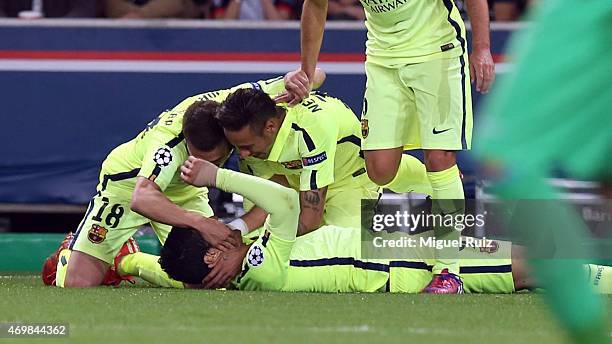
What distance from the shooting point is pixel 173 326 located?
5391 mm

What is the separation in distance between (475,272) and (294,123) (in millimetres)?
1298

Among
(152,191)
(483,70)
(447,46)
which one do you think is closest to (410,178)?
(447,46)

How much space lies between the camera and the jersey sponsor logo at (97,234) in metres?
7.83

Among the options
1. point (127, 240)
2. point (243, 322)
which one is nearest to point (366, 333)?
point (243, 322)

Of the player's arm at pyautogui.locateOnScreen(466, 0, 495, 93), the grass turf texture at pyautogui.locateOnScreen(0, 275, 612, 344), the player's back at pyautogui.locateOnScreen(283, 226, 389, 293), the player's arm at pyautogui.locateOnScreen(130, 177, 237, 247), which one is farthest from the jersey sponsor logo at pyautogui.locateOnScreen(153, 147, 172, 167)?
the player's arm at pyautogui.locateOnScreen(466, 0, 495, 93)

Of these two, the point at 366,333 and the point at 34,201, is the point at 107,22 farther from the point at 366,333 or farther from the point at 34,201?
the point at 366,333

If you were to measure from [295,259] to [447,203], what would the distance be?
2.85ft

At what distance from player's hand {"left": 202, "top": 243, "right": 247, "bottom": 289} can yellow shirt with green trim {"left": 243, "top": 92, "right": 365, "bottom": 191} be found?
0.55 metres

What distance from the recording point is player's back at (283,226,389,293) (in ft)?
23.3

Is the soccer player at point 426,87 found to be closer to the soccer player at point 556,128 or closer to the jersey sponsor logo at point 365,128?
the jersey sponsor logo at point 365,128

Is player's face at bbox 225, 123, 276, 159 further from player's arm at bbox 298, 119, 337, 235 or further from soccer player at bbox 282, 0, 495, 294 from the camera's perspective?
soccer player at bbox 282, 0, 495, 294

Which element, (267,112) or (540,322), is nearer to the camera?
(540,322)

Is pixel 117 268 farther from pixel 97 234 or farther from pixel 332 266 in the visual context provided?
pixel 332 266

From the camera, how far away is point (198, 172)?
714cm
